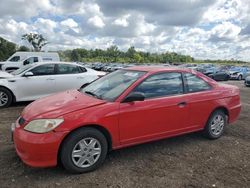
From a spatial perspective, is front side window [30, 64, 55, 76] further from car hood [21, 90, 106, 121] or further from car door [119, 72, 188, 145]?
car door [119, 72, 188, 145]

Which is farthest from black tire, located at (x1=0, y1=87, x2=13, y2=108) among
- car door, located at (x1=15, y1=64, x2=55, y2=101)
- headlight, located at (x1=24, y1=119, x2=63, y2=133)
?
headlight, located at (x1=24, y1=119, x2=63, y2=133)

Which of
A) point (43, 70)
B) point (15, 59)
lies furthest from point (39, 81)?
point (15, 59)

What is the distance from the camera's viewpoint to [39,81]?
851 cm

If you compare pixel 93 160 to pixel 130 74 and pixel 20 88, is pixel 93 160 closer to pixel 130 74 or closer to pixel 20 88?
pixel 130 74

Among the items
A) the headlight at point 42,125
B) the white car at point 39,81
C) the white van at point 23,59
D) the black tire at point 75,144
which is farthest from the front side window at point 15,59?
the black tire at point 75,144

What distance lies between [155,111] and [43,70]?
17.7ft

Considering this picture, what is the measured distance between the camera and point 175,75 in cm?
500

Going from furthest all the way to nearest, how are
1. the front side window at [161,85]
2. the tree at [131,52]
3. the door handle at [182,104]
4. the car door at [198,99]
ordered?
the tree at [131,52] → the car door at [198,99] → the door handle at [182,104] → the front side window at [161,85]

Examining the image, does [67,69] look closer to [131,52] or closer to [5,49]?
[5,49]

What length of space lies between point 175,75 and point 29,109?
2554 mm

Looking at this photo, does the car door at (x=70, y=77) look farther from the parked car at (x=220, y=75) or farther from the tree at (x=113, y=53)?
the tree at (x=113, y=53)

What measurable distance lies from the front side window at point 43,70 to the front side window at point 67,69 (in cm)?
20

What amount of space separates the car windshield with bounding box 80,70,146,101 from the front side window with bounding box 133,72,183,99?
Answer: 184 millimetres

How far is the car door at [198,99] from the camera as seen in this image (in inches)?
195
